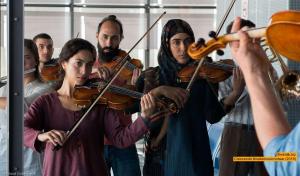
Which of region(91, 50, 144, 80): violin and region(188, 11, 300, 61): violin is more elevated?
region(188, 11, 300, 61): violin

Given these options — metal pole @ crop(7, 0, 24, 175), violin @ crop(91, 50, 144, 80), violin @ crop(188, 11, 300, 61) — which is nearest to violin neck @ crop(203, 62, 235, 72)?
violin @ crop(91, 50, 144, 80)

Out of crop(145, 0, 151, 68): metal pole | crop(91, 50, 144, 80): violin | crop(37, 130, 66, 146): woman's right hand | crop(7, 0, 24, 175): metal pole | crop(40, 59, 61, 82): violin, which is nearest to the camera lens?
crop(7, 0, 24, 175): metal pole

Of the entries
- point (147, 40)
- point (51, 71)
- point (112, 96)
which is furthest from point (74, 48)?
point (147, 40)

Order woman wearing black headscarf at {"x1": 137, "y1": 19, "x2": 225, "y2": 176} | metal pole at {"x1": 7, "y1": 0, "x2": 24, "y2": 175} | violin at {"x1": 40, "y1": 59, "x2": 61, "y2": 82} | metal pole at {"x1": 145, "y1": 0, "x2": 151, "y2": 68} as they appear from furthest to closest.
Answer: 1. metal pole at {"x1": 145, "y1": 0, "x2": 151, "y2": 68}
2. violin at {"x1": 40, "y1": 59, "x2": 61, "y2": 82}
3. woman wearing black headscarf at {"x1": 137, "y1": 19, "x2": 225, "y2": 176}
4. metal pole at {"x1": 7, "y1": 0, "x2": 24, "y2": 175}

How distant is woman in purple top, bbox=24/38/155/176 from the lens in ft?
5.03

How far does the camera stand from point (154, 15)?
9.70 ft

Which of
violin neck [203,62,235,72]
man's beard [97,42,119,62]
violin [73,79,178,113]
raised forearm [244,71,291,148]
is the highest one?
man's beard [97,42,119,62]

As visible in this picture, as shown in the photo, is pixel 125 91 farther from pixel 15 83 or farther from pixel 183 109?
pixel 15 83

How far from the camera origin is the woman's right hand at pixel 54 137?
1509 mm

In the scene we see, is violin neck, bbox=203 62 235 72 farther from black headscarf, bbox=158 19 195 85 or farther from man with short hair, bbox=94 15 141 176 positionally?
man with short hair, bbox=94 15 141 176

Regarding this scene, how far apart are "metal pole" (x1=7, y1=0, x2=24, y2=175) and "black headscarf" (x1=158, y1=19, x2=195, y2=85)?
61 cm

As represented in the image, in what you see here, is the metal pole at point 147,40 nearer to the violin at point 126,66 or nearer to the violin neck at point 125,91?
the violin at point 126,66

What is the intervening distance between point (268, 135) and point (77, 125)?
930mm

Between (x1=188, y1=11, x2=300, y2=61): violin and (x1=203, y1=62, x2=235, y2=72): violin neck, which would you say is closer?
(x1=188, y1=11, x2=300, y2=61): violin
